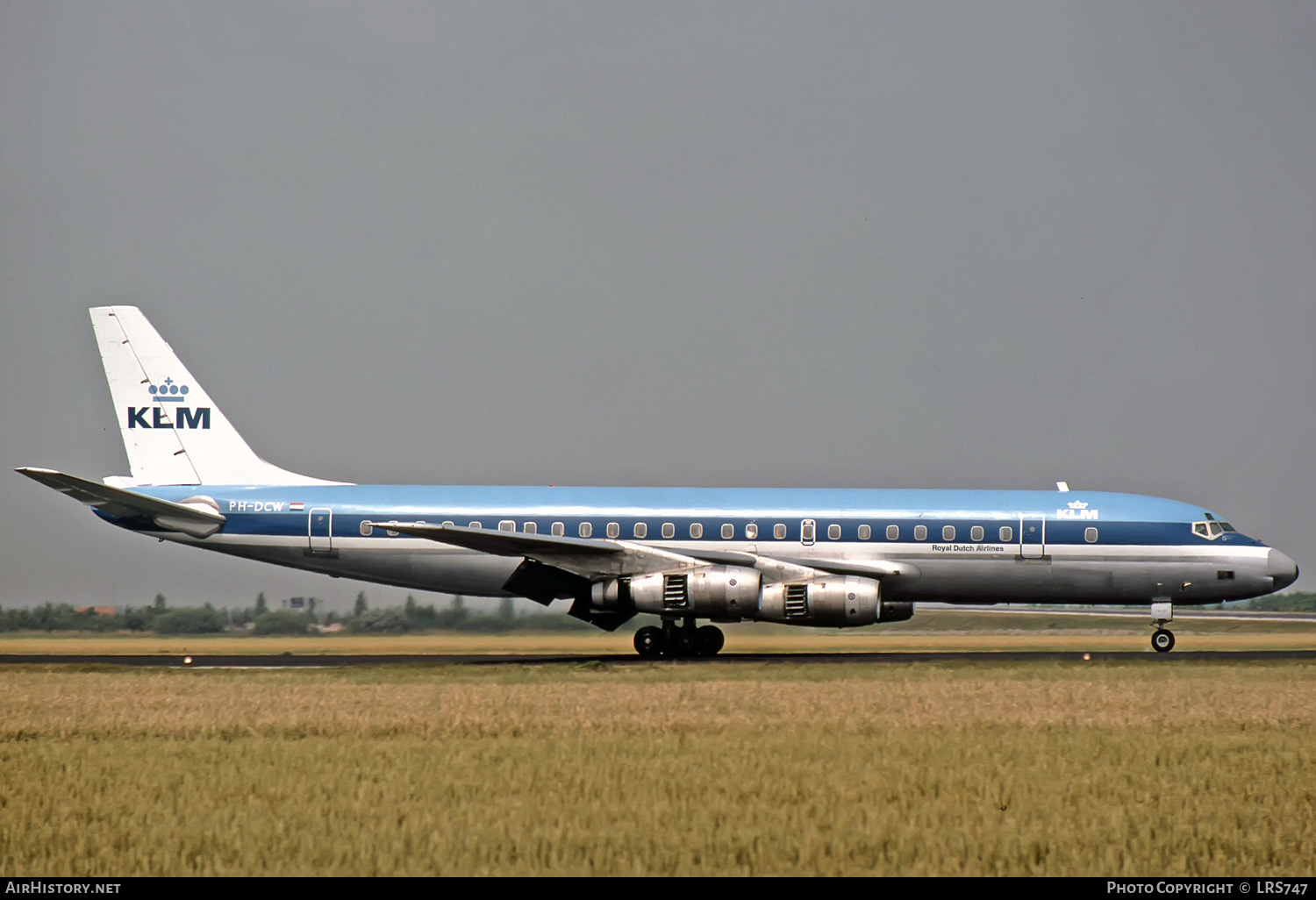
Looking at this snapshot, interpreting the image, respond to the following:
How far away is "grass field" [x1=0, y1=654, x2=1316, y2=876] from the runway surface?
5918 millimetres

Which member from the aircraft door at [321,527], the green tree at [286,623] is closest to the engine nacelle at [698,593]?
the aircraft door at [321,527]

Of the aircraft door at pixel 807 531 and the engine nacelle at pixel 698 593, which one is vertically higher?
the aircraft door at pixel 807 531

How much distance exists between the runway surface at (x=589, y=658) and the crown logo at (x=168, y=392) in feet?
20.5

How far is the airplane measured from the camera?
3058 centimetres

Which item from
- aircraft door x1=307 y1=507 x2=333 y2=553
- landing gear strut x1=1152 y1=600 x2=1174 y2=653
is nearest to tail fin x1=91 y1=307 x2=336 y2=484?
aircraft door x1=307 y1=507 x2=333 y2=553

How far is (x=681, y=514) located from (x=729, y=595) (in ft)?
9.94

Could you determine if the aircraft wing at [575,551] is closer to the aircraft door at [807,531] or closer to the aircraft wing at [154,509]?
the aircraft door at [807,531]

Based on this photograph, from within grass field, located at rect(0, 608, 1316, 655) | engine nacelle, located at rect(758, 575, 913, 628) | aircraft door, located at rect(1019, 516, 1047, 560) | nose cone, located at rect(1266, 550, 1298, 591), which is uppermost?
aircraft door, located at rect(1019, 516, 1047, 560)

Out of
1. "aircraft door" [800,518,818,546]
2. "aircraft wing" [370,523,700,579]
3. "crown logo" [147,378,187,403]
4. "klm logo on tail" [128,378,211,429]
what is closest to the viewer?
"aircraft wing" [370,523,700,579]

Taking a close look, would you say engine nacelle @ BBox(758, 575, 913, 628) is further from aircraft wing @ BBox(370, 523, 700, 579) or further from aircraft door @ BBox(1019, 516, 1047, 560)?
aircraft door @ BBox(1019, 516, 1047, 560)

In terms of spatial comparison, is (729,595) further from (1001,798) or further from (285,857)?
(285,857)

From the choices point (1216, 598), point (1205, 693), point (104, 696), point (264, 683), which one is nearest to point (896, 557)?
point (1216, 598)

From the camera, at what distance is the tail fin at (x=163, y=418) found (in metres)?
33.2

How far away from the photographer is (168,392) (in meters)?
34.5
